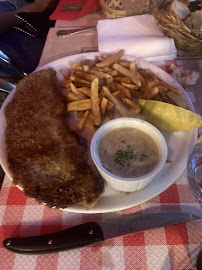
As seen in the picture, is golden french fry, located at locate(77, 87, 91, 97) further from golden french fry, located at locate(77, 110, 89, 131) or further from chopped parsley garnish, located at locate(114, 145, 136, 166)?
chopped parsley garnish, located at locate(114, 145, 136, 166)

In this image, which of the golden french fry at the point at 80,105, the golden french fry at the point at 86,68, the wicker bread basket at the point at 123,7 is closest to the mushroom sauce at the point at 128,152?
the golden french fry at the point at 80,105

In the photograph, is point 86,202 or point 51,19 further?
point 51,19

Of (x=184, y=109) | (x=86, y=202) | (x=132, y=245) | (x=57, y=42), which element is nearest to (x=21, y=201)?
(x=86, y=202)

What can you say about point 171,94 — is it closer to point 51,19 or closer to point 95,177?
point 95,177

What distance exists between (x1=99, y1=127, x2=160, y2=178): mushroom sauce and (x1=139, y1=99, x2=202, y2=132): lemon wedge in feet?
0.80

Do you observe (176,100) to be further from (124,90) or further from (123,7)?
(123,7)

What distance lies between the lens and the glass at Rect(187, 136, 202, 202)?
135 cm

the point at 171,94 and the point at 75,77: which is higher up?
the point at 75,77

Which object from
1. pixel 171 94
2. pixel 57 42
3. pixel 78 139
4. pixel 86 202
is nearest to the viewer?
pixel 86 202

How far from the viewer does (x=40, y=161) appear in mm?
1484

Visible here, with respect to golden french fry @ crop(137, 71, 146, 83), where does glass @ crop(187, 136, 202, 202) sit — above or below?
below

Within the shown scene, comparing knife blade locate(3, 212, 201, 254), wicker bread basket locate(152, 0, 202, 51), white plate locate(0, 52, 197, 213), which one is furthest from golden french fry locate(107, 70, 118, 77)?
knife blade locate(3, 212, 201, 254)

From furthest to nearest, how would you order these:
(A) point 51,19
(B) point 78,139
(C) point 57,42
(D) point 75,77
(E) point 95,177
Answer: (A) point 51,19 < (C) point 57,42 < (D) point 75,77 < (B) point 78,139 < (E) point 95,177

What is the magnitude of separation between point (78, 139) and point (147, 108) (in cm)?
56
